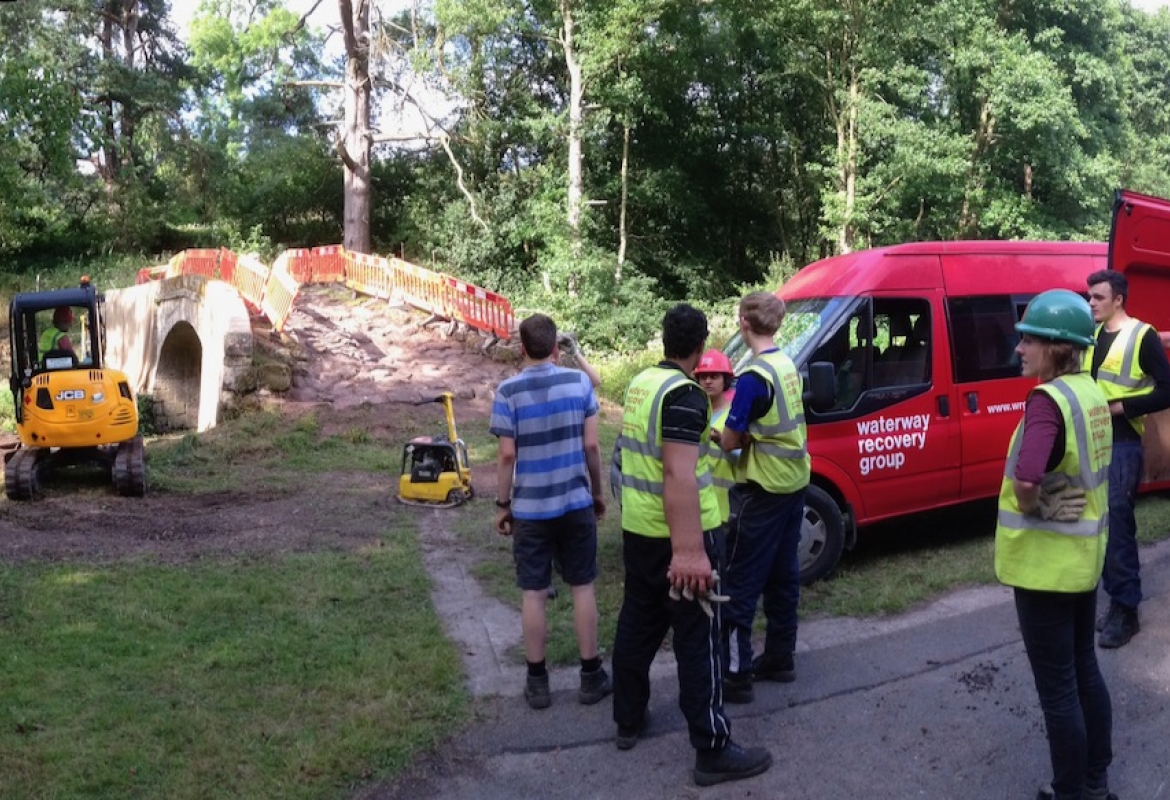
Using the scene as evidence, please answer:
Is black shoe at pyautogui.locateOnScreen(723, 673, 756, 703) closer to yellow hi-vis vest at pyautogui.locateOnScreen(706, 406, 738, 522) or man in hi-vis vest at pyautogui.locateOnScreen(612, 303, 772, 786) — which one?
man in hi-vis vest at pyautogui.locateOnScreen(612, 303, 772, 786)

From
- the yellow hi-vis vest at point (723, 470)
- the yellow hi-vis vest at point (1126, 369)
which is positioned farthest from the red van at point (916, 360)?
the yellow hi-vis vest at point (1126, 369)

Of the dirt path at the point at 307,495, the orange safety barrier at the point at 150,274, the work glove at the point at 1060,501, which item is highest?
the orange safety barrier at the point at 150,274

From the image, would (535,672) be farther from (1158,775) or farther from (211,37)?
(211,37)

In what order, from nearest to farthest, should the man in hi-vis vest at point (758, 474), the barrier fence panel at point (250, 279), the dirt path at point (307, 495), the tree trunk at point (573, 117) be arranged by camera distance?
the man in hi-vis vest at point (758, 474), the dirt path at point (307, 495), the barrier fence panel at point (250, 279), the tree trunk at point (573, 117)

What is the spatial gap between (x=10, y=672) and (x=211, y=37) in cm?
3547

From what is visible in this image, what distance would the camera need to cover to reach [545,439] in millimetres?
4746

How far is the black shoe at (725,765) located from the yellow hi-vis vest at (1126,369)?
2694 millimetres

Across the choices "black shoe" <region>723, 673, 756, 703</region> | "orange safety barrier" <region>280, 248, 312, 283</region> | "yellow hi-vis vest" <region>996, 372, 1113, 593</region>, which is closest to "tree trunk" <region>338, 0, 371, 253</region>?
"orange safety barrier" <region>280, 248, 312, 283</region>

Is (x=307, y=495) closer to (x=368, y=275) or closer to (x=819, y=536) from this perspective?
(x=819, y=536)

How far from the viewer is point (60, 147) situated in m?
13.6

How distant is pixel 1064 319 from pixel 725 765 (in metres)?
2.12

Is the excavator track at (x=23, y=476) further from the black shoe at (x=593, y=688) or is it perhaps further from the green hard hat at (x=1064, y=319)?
the green hard hat at (x=1064, y=319)

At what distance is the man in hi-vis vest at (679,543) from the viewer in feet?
12.5

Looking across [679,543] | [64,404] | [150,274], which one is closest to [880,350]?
[679,543]
